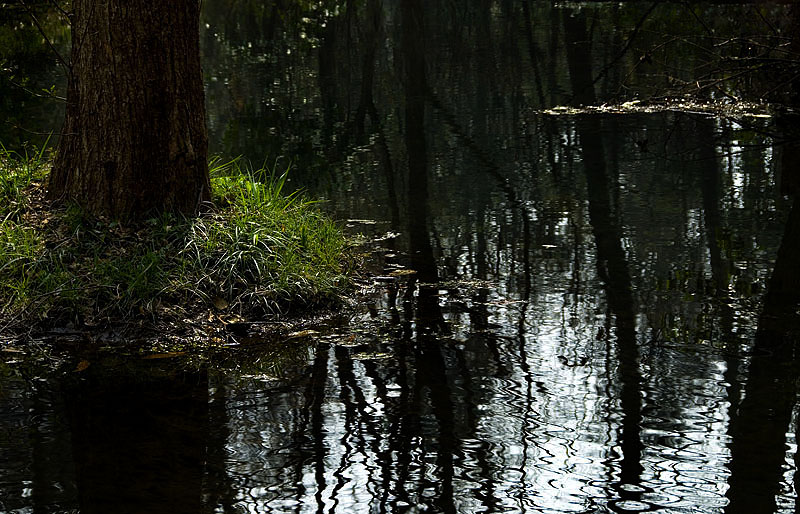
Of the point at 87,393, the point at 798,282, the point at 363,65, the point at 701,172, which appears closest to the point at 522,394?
the point at 87,393

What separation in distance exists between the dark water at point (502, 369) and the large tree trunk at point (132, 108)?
5.18ft

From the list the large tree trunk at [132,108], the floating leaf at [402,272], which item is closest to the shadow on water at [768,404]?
the floating leaf at [402,272]

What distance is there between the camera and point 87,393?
506 centimetres

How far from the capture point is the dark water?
3934 mm

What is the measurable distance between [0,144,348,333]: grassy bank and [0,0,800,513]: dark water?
538 mm

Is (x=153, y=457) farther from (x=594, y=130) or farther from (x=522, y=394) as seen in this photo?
(x=594, y=130)

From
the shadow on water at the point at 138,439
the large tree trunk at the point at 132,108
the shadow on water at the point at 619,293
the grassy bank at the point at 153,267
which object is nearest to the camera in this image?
the shadow on water at the point at 138,439

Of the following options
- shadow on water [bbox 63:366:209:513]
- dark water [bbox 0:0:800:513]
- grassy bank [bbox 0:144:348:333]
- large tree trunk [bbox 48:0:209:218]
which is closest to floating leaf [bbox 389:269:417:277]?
dark water [bbox 0:0:800:513]

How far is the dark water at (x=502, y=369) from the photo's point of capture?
155 inches

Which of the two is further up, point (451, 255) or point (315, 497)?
point (451, 255)

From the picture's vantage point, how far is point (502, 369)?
5234 mm

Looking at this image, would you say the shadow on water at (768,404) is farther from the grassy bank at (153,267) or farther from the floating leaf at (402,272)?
the grassy bank at (153,267)

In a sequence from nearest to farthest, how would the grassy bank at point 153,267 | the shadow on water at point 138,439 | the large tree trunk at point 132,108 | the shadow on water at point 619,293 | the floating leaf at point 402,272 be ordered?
the shadow on water at point 138,439
the shadow on water at point 619,293
the grassy bank at point 153,267
the large tree trunk at point 132,108
the floating leaf at point 402,272

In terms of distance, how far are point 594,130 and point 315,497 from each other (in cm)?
957
